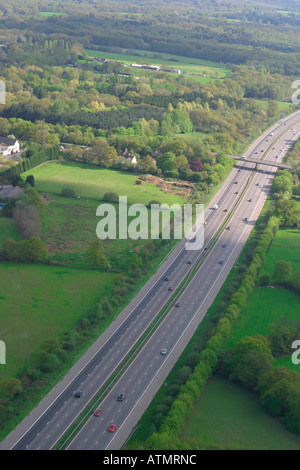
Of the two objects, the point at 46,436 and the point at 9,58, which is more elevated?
the point at 9,58

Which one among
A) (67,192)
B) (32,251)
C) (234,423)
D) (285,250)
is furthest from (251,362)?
(67,192)

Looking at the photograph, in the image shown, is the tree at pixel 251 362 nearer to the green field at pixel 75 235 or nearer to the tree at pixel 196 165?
the green field at pixel 75 235

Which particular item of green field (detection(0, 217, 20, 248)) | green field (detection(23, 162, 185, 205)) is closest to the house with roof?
green field (detection(23, 162, 185, 205))

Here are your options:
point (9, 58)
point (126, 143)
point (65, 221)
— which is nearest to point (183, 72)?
point (9, 58)

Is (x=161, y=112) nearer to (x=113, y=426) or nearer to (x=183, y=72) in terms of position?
(x=183, y=72)

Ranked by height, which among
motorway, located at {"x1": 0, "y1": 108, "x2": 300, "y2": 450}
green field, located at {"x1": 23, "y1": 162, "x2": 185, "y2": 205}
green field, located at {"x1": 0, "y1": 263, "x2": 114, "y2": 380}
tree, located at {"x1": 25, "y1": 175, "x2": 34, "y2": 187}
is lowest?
motorway, located at {"x1": 0, "y1": 108, "x2": 300, "y2": 450}

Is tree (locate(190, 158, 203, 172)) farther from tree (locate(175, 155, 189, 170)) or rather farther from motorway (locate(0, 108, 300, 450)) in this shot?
motorway (locate(0, 108, 300, 450))
